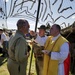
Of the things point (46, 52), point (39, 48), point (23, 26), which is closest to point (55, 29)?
point (46, 52)

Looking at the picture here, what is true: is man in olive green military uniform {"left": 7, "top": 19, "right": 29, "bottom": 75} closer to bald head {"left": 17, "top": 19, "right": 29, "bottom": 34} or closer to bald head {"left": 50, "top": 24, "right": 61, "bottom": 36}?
bald head {"left": 17, "top": 19, "right": 29, "bottom": 34}

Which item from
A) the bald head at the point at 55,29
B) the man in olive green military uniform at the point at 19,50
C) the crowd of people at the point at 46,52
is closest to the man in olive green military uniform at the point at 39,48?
the crowd of people at the point at 46,52

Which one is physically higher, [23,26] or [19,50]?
[23,26]

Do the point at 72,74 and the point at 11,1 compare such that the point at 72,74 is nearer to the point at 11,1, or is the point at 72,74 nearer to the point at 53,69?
the point at 53,69

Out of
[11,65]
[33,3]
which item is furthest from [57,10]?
[11,65]

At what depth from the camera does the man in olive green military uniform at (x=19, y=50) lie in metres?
4.36

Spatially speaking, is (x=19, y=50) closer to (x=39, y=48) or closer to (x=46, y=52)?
(x=46, y=52)

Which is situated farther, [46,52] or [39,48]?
[39,48]

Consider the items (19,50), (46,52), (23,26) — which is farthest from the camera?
(46,52)

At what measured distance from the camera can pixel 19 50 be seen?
14.3 ft

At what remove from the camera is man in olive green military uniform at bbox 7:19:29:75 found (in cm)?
436

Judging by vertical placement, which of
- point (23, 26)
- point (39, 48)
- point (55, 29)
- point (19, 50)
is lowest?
point (39, 48)

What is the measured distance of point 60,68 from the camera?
16.7 ft

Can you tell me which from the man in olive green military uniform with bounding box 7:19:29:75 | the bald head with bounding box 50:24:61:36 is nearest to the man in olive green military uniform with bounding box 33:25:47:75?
the bald head with bounding box 50:24:61:36
